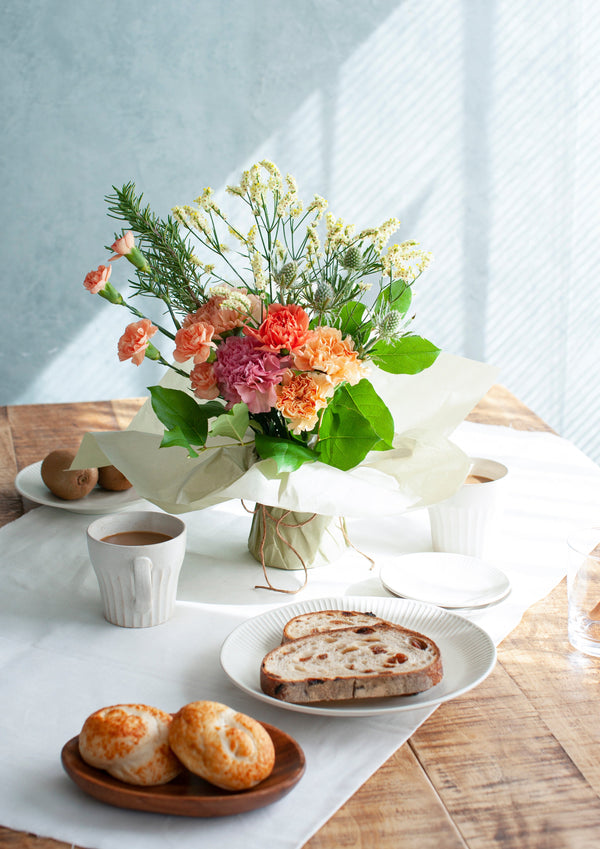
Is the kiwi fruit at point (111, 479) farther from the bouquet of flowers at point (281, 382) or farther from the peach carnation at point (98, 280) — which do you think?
the peach carnation at point (98, 280)

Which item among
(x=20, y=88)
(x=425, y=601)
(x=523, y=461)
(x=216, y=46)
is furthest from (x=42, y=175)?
(x=425, y=601)

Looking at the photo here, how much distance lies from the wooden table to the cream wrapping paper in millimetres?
212

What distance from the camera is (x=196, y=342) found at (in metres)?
0.88

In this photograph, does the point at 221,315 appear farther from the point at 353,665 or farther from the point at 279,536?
the point at 353,665

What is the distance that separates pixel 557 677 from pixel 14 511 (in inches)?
31.6

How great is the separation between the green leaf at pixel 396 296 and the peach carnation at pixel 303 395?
13cm

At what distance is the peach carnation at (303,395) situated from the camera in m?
0.87

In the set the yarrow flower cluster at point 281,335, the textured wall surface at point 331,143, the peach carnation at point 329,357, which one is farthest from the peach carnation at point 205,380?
the textured wall surface at point 331,143

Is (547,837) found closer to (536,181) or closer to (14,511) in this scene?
(14,511)

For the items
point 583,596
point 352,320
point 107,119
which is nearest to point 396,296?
point 352,320

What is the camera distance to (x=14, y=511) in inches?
47.3

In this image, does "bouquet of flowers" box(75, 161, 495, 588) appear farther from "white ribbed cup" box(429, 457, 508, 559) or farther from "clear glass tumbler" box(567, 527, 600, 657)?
"clear glass tumbler" box(567, 527, 600, 657)

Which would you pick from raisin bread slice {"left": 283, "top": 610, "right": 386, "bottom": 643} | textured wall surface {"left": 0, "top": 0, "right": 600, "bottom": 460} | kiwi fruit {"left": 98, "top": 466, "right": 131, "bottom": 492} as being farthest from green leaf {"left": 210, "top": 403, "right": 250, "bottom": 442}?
textured wall surface {"left": 0, "top": 0, "right": 600, "bottom": 460}

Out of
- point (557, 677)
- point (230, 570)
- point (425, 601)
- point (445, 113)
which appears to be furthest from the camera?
point (445, 113)
